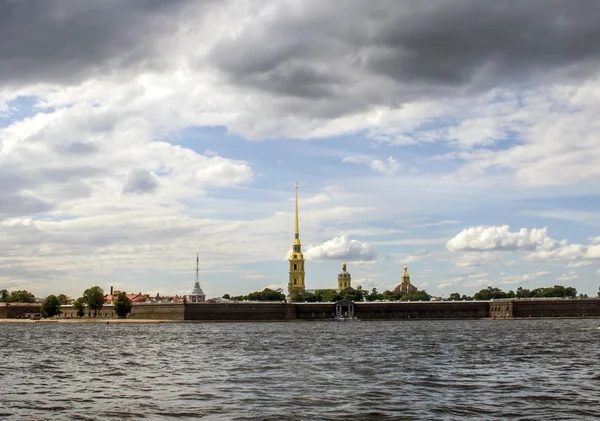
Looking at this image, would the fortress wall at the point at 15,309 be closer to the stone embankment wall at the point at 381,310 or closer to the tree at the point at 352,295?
the stone embankment wall at the point at 381,310

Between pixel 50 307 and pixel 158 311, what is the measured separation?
26.7 meters

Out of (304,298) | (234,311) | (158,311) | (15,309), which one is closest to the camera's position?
(234,311)

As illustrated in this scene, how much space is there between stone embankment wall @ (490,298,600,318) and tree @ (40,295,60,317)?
280 feet

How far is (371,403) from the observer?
72.0 feet

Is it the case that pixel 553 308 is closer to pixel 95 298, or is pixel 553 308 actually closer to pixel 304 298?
pixel 304 298

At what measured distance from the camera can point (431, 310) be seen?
14438cm

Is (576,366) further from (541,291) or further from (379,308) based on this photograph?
(541,291)

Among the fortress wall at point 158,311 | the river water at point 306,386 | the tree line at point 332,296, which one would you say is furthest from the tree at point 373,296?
the river water at point 306,386

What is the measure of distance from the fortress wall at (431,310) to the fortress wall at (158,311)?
35.2 metres

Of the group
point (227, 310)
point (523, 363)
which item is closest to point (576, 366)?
point (523, 363)

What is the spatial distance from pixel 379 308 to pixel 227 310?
99.3 ft

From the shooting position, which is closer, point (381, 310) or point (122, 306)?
point (122, 306)

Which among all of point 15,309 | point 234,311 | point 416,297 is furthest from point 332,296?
point 15,309

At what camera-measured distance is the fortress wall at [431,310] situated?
144m
